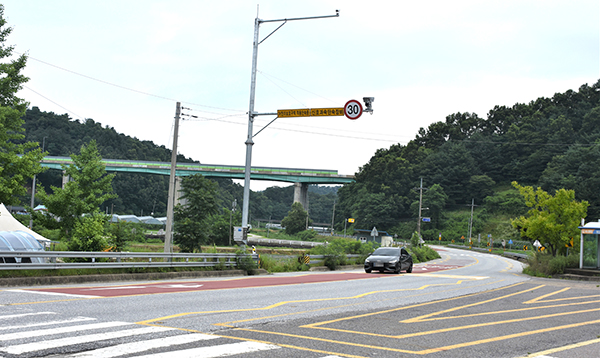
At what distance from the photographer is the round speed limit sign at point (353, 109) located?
2091cm

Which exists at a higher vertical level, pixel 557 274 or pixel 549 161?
pixel 549 161

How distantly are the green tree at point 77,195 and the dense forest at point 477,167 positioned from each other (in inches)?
3328

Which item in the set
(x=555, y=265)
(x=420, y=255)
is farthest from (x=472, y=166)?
(x=555, y=265)

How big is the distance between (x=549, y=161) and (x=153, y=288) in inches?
4943

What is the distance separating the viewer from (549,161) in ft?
409

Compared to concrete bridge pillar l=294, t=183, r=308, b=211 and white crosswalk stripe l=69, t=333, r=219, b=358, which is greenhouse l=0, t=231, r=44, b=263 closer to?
white crosswalk stripe l=69, t=333, r=219, b=358

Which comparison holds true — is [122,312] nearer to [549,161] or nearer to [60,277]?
[60,277]

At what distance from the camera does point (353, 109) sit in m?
21.0

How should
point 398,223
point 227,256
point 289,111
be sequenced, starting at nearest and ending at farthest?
point 289,111 → point 227,256 → point 398,223

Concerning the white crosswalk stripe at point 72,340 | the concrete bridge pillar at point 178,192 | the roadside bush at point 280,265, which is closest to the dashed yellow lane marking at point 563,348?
the white crosswalk stripe at point 72,340

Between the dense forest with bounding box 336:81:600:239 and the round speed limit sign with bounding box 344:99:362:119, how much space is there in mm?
99897

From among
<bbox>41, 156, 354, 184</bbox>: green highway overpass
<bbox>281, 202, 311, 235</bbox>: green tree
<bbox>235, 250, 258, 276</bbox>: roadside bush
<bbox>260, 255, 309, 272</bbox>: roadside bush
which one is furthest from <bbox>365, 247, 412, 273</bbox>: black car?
<bbox>281, 202, 311, 235</bbox>: green tree

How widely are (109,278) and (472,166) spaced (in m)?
126

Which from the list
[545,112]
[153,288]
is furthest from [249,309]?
[545,112]
